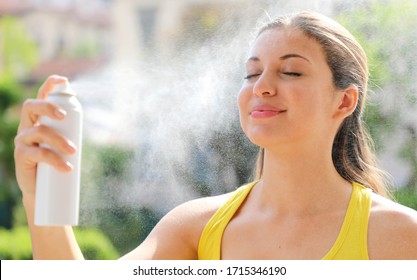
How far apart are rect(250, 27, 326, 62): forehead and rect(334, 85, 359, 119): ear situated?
9cm

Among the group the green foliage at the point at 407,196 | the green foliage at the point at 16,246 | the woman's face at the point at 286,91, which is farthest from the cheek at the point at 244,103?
the green foliage at the point at 16,246

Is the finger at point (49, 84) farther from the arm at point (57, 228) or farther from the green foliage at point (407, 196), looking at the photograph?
the green foliage at point (407, 196)

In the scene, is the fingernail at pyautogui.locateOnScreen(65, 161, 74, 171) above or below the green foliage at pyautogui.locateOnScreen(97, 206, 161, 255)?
above

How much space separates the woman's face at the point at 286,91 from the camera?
134 cm

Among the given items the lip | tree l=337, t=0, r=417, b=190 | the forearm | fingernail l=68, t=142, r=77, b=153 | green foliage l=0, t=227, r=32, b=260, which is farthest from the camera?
green foliage l=0, t=227, r=32, b=260

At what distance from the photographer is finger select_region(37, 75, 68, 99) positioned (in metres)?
1.17

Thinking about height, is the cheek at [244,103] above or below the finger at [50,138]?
above

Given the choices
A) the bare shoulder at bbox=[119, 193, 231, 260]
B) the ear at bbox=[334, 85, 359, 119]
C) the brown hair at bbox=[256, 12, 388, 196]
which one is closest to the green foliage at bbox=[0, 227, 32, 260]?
the bare shoulder at bbox=[119, 193, 231, 260]

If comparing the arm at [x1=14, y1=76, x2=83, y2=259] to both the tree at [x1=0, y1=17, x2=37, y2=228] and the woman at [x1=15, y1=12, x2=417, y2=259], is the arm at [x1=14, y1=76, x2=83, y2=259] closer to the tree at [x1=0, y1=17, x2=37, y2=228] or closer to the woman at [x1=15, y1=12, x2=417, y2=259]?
the woman at [x1=15, y1=12, x2=417, y2=259]

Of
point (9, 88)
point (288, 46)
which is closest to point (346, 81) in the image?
point (288, 46)

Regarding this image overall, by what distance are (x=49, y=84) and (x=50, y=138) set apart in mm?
115

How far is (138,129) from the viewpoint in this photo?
70.1 inches

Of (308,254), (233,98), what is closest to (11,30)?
(233,98)

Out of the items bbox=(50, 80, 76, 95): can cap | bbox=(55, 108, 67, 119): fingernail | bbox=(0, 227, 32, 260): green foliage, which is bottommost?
bbox=(0, 227, 32, 260): green foliage
